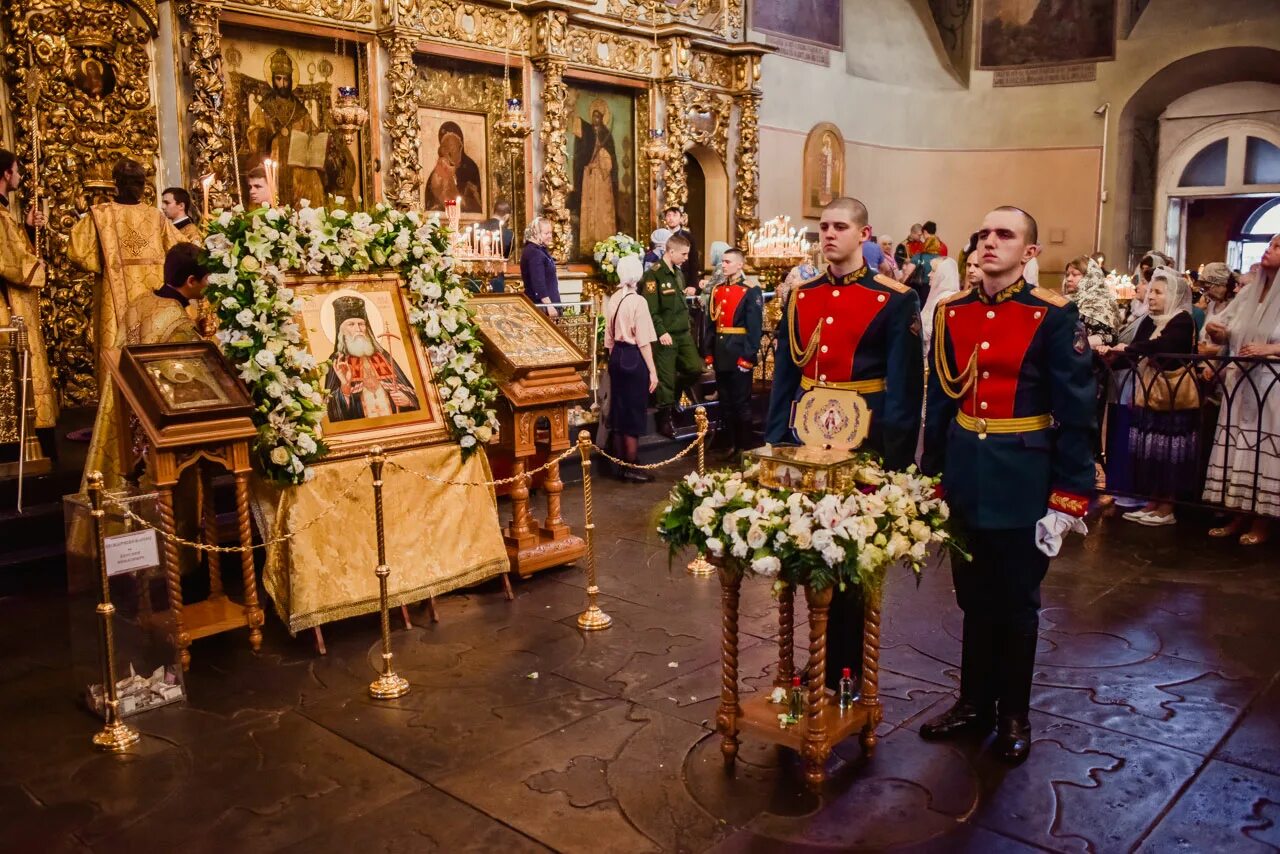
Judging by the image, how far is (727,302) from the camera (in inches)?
351

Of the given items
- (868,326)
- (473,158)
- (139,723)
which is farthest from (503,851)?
(473,158)

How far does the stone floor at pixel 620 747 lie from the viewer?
3.28 m

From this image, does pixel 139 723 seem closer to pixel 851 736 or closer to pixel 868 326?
pixel 851 736

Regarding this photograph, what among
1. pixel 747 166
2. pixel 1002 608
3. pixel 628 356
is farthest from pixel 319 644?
pixel 747 166

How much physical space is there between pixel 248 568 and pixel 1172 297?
19.7 feet

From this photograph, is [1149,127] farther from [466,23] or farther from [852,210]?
[852,210]

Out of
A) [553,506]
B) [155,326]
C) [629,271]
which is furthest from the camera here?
[629,271]

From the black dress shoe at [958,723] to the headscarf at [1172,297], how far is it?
13.9 feet

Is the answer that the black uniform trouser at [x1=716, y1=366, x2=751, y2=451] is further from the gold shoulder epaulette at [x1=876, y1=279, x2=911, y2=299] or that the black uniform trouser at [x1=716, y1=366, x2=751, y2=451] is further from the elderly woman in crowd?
the gold shoulder epaulette at [x1=876, y1=279, x2=911, y2=299]

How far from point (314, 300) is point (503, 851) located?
9.95ft

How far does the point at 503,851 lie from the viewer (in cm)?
317

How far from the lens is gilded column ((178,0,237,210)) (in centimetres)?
936

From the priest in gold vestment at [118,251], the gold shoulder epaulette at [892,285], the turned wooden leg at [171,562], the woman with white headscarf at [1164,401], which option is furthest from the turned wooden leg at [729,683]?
the priest in gold vestment at [118,251]

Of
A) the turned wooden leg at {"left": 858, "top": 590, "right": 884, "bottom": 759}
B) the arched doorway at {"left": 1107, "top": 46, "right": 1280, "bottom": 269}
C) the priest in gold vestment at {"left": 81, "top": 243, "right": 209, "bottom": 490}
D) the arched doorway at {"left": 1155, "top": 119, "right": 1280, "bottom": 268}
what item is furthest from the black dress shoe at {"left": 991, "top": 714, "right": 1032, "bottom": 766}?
the arched doorway at {"left": 1155, "top": 119, "right": 1280, "bottom": 268}
